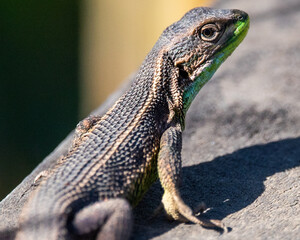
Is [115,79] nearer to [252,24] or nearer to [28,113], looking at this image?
[28,113]

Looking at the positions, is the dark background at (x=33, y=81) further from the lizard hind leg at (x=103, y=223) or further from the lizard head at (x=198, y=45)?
the lizard hind leg at (x=103, y=223)

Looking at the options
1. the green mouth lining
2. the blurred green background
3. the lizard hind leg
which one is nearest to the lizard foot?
the lizard hind leg

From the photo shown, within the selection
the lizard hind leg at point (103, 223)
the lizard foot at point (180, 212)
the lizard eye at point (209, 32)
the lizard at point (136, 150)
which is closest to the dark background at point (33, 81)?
the lizard at point (136, 150)

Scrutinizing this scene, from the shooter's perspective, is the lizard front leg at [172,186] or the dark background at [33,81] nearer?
the lizard front leg at [172,186]

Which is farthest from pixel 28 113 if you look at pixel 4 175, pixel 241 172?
pixel 241 172

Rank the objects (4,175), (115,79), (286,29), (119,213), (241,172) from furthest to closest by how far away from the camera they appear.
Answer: (115,79)
(4,175)
(286,29)
(241,172)
(119,213)

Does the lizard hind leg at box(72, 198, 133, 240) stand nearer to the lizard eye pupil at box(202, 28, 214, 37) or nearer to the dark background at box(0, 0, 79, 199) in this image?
the lizard eye pupil at box(202, 28, 214, 37)

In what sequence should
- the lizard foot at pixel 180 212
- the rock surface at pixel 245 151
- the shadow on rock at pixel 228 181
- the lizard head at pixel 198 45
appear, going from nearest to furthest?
the lizard foot at pixel 180 212, the rock surface at pixel 245 151, the shadow on rock at pixel 228 181, the lizard head at pixel 198 45
